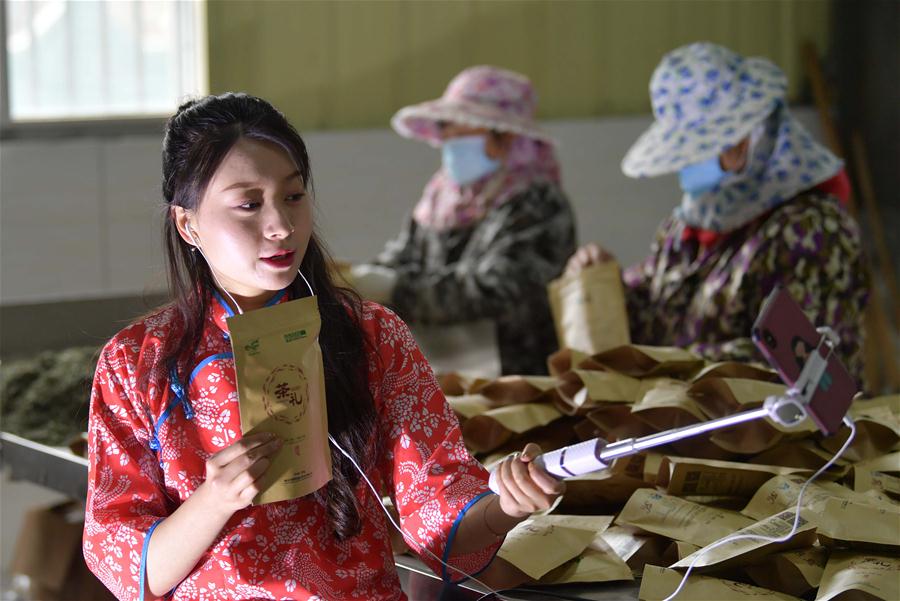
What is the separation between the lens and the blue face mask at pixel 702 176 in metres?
2.51

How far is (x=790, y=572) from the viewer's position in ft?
4.50

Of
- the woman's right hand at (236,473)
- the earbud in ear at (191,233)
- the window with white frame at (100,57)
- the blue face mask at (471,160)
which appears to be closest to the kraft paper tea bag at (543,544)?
the woman's right hand at (236,473)

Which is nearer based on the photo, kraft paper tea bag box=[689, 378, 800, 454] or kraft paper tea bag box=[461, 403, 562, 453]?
kraft paper tea bag box=[689, 378, 800, 454]

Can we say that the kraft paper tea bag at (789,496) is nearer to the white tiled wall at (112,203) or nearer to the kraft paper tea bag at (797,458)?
the kraft paper tea bag at (797,458)

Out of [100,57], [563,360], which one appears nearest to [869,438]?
[563,360]

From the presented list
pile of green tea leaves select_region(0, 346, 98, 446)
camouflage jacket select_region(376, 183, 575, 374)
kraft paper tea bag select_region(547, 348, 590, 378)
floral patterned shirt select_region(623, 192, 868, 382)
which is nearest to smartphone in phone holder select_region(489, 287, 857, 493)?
kraft paper tea bag select_region(547, 348, 590, 378)

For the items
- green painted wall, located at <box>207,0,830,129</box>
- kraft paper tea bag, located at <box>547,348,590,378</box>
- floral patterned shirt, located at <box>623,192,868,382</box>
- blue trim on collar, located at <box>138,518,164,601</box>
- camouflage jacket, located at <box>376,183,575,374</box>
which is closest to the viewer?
blue trim on collar, located at <box>138,518,164,601</box>

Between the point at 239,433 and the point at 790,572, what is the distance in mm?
687

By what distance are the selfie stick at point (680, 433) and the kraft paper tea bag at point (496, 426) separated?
63 centimetres

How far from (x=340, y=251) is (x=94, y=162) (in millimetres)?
1019

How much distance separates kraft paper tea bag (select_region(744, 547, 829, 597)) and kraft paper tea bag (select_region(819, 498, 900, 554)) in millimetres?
36

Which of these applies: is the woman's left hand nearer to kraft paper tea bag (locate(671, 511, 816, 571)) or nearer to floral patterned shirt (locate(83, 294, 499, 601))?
floral patterned shirt (locate(83, 294, 499, 601))

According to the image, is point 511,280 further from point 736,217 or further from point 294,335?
point 294,335

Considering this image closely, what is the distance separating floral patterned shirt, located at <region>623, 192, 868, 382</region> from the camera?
229 cm
